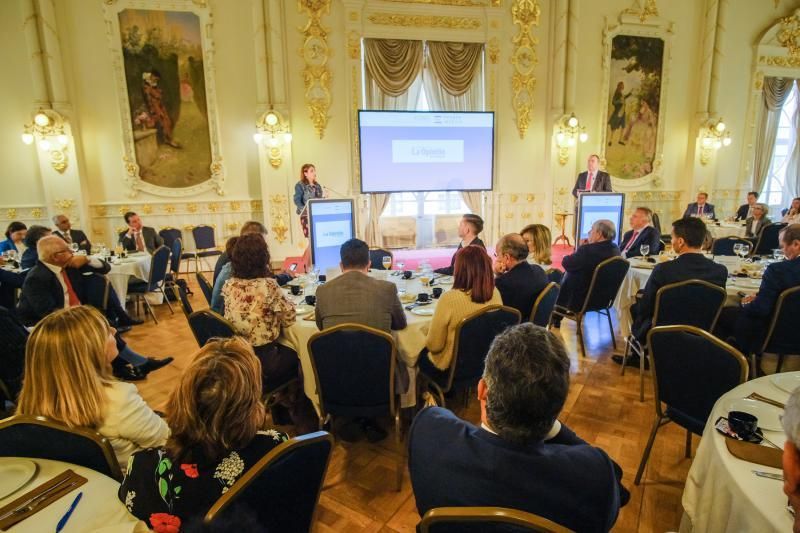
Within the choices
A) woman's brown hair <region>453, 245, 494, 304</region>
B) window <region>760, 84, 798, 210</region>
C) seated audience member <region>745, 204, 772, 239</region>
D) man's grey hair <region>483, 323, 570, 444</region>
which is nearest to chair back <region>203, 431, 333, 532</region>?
man's grey hair <region>483, 323, 570, 444</region>

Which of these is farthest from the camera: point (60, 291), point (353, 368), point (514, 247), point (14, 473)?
point (60, 291)

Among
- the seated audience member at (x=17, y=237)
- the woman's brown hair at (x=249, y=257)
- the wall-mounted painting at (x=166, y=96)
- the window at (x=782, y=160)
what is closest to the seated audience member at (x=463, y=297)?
the woman's brown hair at (x=249, y=257)

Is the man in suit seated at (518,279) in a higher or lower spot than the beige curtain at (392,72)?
lower

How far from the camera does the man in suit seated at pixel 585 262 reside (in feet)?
13.1

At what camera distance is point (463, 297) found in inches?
101

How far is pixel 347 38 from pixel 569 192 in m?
5.28

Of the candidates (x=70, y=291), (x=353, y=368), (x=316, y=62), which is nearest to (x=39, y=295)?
(x=70, y=291)

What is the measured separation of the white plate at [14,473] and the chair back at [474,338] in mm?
1850

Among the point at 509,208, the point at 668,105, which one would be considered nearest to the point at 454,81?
the point at 509,208

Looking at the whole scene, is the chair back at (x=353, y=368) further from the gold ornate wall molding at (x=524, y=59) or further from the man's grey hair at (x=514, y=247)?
the gold ornate wall molding at (x=524, y=59)

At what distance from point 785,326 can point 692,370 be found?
5.04ft

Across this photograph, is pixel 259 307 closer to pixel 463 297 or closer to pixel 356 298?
pixel 356 298

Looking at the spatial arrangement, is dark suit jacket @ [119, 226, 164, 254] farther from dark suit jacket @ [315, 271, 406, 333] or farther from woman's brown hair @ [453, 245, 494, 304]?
woman's brown hair @ [453, 245, 494, 304]

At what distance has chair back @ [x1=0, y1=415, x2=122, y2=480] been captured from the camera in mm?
1407
